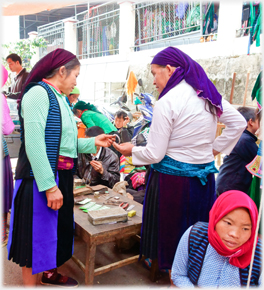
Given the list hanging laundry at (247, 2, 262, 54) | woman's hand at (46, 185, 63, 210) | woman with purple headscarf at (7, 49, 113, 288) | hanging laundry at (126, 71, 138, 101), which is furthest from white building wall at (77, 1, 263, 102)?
woman's hand at (46, 185, 63, 210)

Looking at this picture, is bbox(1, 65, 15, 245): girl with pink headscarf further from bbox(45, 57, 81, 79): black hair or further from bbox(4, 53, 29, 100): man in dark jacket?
bbox(4, 53, 29, 100): man in dark jacket

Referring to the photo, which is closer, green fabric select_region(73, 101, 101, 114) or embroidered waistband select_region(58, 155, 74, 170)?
embroidered waistband select_region(58, 155, 74, 170)

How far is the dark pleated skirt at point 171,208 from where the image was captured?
5.65 ft

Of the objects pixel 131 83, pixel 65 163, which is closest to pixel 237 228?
pixel 65 163

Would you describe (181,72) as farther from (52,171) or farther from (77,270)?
(77,270)

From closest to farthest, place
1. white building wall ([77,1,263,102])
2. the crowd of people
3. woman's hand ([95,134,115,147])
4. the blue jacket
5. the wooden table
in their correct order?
the crowd of people → the wooden table → woman's hand ([95,134,115,147]) → the blue jacket → white building wall ([77,1,263,102])

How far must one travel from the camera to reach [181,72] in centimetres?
167

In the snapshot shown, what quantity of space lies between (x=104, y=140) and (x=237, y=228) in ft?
3.54

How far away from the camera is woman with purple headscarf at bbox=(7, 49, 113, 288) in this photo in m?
1.48

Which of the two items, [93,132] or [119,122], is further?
[119,122]

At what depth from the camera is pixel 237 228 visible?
120cm

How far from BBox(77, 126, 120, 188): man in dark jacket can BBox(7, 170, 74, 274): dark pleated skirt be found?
1.37m

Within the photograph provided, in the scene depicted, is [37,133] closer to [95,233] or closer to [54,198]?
[54,198]

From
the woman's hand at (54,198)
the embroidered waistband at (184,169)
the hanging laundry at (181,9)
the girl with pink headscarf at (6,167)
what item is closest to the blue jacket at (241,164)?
the embroidered waistband at (184,169)
